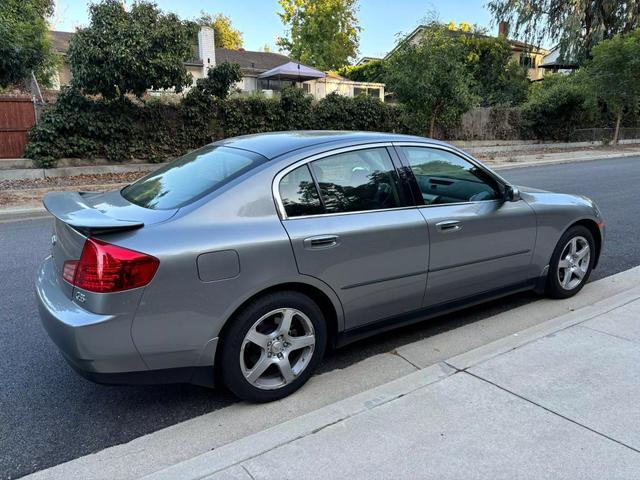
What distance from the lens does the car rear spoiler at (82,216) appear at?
2.58 m

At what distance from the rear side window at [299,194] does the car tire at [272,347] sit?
510mm

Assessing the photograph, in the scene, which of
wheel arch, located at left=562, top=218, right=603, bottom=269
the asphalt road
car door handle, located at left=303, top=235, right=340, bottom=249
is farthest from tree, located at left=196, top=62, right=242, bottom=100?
car door handle, located at left=303, top=235, right=340, bottom=249

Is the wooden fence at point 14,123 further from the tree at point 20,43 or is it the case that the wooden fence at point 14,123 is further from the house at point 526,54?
the house at point 526,54

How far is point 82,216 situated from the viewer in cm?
286

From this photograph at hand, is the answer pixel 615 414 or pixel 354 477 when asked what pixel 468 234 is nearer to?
pixel 615 414

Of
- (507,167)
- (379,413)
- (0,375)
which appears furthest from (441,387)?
(507,167)

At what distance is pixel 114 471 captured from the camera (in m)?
2.39

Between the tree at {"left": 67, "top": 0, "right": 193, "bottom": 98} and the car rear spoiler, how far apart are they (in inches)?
415

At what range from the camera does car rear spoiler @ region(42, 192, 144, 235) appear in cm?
258

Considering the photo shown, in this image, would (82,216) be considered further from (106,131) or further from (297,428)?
(106,131)

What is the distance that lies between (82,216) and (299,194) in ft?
4.15

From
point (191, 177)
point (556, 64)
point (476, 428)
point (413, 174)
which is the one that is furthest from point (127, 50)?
point (556, 64)

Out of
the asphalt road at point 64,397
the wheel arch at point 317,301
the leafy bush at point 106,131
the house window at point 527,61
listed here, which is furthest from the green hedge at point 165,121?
the house window at point 527,61

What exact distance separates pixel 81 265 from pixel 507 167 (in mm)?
17276
